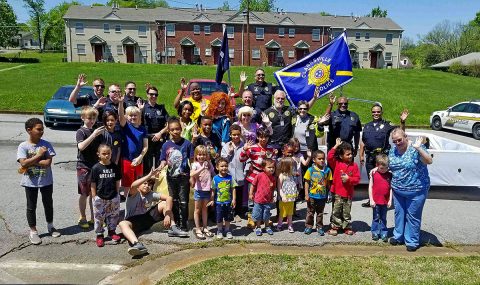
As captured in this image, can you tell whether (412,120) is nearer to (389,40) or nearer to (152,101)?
(152,101)

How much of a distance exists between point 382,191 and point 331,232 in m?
0.97

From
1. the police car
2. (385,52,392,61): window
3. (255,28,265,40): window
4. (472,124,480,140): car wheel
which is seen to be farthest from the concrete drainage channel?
(385,52,392,61): window

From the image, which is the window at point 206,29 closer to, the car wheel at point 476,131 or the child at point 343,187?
the car wheel at point 476,131

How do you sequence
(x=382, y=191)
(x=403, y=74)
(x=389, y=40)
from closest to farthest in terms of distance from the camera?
(x=382, y=191) < (x=403, y=74) < (x=389, y=40)

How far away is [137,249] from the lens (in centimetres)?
512

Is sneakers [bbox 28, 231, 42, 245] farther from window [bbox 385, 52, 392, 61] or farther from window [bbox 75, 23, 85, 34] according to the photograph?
window [bbox 385, 52, 392, 61]

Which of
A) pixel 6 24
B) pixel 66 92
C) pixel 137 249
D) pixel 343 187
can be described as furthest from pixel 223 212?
pixel 6 24

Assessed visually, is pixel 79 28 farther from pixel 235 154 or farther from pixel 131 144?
pixel 235 154

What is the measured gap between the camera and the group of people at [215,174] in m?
5.48

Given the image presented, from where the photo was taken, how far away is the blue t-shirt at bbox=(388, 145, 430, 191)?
5441 millimetres

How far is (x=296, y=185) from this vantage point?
620 centimetres

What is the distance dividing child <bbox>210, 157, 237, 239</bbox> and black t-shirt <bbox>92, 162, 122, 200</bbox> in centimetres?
138

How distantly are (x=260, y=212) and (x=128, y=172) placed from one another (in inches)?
81.7

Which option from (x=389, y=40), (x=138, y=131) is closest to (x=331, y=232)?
(x=138, y=131)
